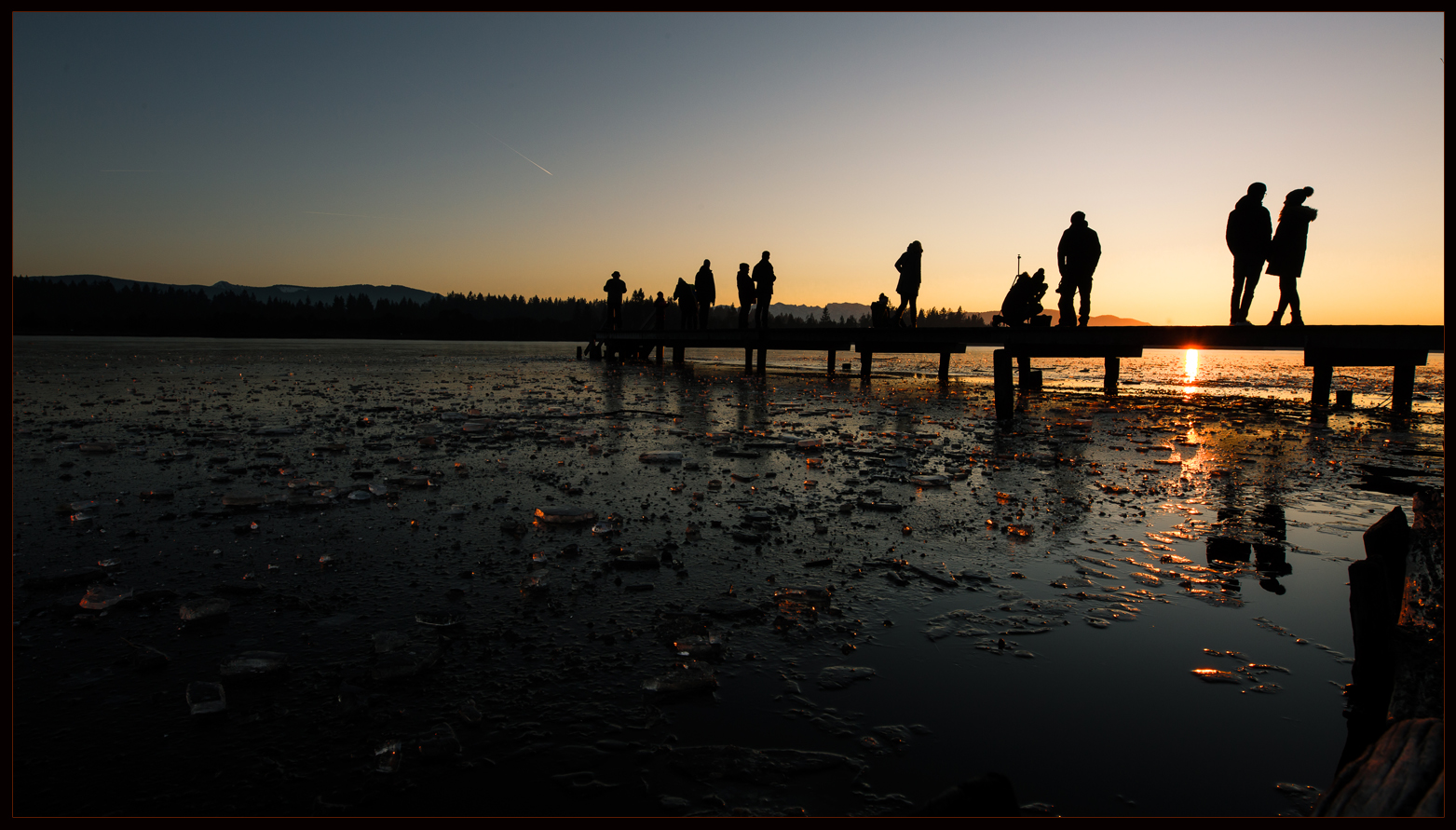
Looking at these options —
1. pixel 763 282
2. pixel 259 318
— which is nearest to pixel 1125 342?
pixel 763 282

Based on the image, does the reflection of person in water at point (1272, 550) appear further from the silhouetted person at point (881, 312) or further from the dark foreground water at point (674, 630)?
the silhouetted person at point (881, 312)

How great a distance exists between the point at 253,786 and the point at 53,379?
21.6m

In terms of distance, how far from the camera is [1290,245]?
10570 mm

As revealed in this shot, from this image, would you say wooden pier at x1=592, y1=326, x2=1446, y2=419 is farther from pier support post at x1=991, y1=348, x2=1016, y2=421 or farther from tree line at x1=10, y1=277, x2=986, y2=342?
tree line at x1=10, y1=277, x2=986, y2=342

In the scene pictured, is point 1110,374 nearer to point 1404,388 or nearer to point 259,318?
point 1404,388

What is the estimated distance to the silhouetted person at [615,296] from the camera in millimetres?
26734

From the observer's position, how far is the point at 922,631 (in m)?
3.08

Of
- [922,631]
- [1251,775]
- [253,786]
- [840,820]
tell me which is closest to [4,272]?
[253,786]

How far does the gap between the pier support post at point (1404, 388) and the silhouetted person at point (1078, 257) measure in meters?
5.42

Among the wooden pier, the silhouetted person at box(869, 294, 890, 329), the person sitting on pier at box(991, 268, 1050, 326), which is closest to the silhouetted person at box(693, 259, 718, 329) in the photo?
the wooden pier

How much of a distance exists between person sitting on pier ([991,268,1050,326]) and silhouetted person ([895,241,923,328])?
244 centimetres

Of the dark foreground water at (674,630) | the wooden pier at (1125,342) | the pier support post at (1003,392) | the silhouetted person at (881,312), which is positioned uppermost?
the silhouetted person at (881,312)

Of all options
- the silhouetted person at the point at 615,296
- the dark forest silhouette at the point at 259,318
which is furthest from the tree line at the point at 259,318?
the silhouetted person at the point at 615,296
